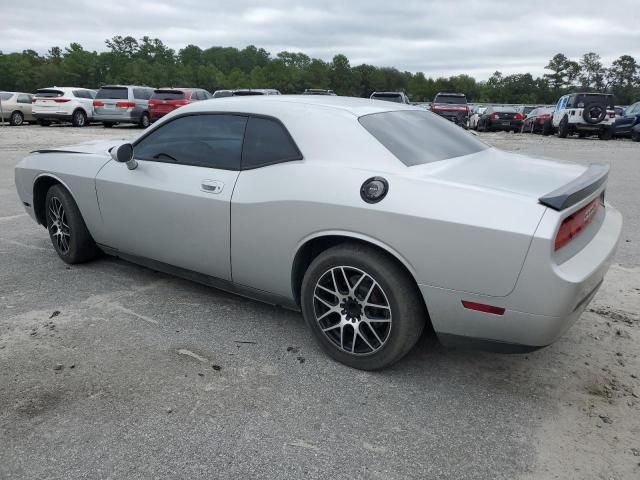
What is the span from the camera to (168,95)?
20.2m

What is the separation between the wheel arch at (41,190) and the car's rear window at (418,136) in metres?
2.86

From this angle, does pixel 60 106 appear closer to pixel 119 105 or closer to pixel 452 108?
pixel 119 105

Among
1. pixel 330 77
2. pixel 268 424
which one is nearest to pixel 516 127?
pixel 268 424

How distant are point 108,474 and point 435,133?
2702mm

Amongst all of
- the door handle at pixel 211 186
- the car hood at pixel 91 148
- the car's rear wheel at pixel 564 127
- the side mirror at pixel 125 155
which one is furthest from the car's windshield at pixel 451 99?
the door handle at pixel 211 186

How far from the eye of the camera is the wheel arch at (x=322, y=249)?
108 inches

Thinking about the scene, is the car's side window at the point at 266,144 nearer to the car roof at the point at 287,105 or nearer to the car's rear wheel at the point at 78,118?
the car roof at the point at 287,105

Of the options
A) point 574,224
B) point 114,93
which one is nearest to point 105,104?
point 114,93

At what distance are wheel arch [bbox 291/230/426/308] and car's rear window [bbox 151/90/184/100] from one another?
1839cm

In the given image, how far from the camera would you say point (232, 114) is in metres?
3.55

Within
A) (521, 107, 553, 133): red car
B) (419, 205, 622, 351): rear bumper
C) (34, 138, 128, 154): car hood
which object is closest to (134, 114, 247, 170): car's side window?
(34, 138, 128, 154): car hood

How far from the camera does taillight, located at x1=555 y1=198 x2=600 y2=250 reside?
2484 mm

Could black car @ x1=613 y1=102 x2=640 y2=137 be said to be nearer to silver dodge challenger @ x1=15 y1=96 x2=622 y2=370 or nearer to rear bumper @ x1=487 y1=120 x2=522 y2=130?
rear bumper @ x1=487 y1=120 x2=522 y2=130

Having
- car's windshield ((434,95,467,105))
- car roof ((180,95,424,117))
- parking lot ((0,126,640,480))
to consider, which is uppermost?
car roof ((180,95,424,117))
